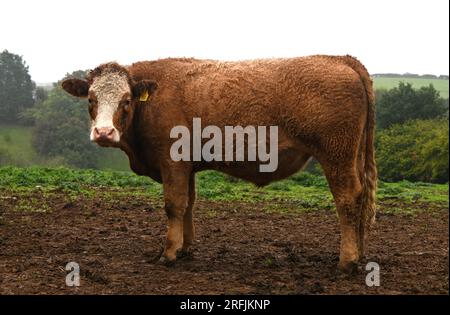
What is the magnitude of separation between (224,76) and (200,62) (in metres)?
0.76

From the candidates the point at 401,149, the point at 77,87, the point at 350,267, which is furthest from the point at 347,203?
the point at 401,149

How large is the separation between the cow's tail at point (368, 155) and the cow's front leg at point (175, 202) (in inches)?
99.2

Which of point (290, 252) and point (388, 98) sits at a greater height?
point (388, 98)

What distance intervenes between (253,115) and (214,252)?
257 cm

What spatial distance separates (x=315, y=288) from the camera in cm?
678

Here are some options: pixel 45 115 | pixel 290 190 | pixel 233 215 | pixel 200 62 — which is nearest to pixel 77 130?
pixel 45 115

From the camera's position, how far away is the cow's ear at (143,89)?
8289 millimetres

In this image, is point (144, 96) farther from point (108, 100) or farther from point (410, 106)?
point (410, 106)

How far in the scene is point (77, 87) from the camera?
338 inches

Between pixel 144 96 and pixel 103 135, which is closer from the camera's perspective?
pixel 103 135

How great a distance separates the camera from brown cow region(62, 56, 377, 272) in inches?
302

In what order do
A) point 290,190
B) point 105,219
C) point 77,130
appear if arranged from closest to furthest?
1. point 105,219
2. point 290,190
3. point 77,130

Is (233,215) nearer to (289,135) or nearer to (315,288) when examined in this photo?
(289,135)
